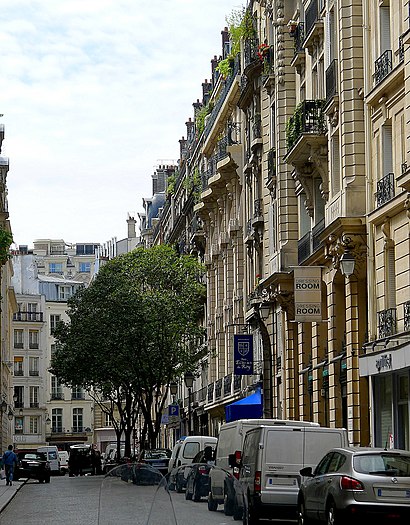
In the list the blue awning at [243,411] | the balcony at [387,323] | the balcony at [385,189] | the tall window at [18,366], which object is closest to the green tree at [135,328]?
the blue awning at [243,411]

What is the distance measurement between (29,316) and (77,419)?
40.6 feet

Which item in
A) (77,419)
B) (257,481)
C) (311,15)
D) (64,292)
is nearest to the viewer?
(257,481)

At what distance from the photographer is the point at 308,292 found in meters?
36.6

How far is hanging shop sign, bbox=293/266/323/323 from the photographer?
36156 millimetres

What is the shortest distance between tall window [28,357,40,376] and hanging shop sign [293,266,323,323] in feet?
346

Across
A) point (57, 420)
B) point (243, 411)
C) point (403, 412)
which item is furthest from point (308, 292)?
point (57, 420)

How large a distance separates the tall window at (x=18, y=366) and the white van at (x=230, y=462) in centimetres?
10675

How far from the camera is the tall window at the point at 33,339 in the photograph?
14112 centimetres

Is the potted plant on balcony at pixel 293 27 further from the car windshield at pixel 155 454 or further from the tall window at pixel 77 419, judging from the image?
the tall window at pixel 77 419

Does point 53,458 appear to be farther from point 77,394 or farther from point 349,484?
point 349,484

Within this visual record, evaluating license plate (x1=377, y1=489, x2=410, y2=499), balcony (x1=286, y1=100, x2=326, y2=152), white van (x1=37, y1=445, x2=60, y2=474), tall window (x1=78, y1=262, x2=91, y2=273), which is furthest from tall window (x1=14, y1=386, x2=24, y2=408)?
license plate (x1=377, y1=489, x2=410, y2=499)

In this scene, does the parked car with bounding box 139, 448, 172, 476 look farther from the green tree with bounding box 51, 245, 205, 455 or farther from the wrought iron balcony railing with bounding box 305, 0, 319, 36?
the wrought iron balcony railing with bounding box 305, 0, 319, 36

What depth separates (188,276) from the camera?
71.1m

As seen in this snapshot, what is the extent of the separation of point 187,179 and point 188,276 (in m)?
13.2
